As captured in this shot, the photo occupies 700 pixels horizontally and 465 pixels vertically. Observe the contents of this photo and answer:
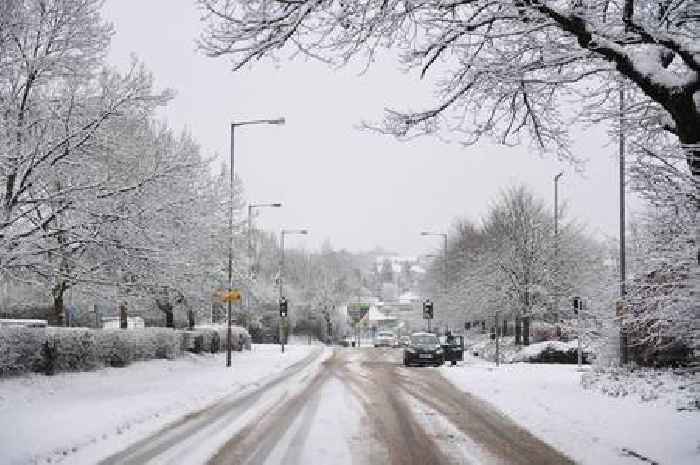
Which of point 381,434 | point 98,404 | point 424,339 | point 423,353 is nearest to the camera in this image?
point 381,434

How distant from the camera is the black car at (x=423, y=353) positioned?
38812mm

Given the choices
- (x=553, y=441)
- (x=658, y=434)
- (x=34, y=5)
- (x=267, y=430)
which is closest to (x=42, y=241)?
(x=34, y=5)

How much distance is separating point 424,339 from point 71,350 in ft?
75.1

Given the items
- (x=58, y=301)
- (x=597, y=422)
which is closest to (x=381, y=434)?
(x=597, y=422)

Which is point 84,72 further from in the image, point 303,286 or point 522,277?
point 303,286

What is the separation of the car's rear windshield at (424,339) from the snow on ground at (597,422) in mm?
16674

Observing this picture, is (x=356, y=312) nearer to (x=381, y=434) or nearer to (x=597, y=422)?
(x=597, y=422)

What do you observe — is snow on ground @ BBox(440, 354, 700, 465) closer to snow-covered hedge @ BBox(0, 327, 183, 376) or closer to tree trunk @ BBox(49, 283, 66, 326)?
snow-covered hedge @ BBox(0, 327, 183, 376)

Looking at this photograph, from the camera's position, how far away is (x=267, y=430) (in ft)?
43.1

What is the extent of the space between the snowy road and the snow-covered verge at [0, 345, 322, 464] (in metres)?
0.74

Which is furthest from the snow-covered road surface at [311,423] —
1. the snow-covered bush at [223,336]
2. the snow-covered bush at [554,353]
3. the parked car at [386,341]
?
the parked car at [386,341]

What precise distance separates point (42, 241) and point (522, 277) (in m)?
34.8

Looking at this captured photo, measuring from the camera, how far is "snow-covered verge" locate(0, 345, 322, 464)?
11117mm

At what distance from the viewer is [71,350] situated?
67.1ft
